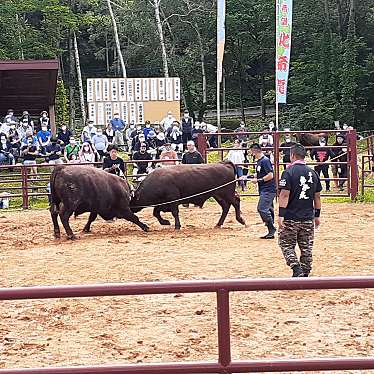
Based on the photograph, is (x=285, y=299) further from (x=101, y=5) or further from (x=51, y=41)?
(x=101, y=5)

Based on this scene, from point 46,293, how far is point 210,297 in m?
4.03

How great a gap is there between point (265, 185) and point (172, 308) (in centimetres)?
439

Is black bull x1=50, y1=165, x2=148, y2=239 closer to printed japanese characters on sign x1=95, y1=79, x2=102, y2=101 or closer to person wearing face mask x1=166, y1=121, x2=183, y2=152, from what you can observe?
person wearing face mask x1=166, y1=121, x2=183, y2=152

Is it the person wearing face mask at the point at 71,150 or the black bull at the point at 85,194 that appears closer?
the black bull at the point at 85,194

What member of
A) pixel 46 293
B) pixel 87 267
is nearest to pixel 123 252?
pixel 87 267

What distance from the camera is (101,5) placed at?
4703cm

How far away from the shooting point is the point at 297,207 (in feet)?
25.2

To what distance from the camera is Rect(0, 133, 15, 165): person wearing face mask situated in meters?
19.6

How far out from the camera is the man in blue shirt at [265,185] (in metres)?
10.8

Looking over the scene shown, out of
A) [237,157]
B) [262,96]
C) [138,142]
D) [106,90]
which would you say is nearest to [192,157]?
[237,157]

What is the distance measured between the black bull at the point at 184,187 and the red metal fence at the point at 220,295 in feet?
28.9

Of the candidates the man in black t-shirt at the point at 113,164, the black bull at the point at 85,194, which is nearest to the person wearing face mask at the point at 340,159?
the man in black t-shirt at the point at 113,164

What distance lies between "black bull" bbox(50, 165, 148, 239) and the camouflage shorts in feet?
15.9

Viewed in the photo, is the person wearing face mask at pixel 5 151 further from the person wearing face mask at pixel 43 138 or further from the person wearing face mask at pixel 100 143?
the person wearing face mask at pixel 100 143
